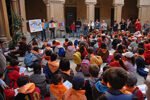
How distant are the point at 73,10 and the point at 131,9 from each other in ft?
28.1

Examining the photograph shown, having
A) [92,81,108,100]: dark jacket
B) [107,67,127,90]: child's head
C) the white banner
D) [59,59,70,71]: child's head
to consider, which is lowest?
[92,81,108,100]: dark jacket

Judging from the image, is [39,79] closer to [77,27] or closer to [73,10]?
[77,27]

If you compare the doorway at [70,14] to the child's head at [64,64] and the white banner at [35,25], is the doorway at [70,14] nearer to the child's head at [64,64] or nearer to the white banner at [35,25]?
the white banner at [35,25]

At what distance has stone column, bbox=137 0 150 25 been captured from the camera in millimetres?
15773

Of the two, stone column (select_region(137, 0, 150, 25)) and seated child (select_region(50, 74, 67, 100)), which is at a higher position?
stone column (select_region(137, 0, 150, 25))

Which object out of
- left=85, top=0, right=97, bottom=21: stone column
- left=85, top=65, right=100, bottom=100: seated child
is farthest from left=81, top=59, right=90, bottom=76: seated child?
left=85, top=0, right=97, bottom=21: stone column

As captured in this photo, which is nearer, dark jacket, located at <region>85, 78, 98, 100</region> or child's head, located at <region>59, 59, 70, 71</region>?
dark jacket, located at <region>85, 78, 98, 100</region>

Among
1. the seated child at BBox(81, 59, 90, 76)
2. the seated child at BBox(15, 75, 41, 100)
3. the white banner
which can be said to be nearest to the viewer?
the seated child at BBox(15, 75, 41, 100)

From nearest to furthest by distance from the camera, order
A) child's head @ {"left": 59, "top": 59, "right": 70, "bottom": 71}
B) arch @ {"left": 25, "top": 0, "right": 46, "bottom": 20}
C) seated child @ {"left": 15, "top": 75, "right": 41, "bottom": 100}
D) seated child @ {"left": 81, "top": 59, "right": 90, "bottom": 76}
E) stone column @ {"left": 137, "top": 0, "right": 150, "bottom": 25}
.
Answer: seated child @ {"left": 15, "top": 75, "right": 41, "bottom": 100}, child's head @ {"left": 59, "top": 59, "right": 70, "bottom": 71}, seated child @ {"left": 81, "top": 59, "right": 90, "bottom": 76}, arch @ {"left": 25, "top": 0, "right": 46, "bottom": 20}, stone column @ {"left": 137, "top": 0, "right": 150, "bottom": 25}

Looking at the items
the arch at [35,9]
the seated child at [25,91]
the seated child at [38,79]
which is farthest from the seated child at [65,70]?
the arch at [35,9]

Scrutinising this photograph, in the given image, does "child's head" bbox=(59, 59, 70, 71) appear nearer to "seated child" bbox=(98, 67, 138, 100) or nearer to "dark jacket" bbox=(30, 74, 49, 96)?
"dark jacket" bbox=(30, 74, 49, 96)

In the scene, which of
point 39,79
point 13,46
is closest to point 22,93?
point 39,79

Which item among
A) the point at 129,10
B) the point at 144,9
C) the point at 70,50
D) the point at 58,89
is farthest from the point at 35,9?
the point at 58,89

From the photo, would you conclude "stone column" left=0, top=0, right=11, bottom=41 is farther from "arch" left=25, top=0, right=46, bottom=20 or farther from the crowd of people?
"arch" left=25, top=0, right=46, bottom=20
